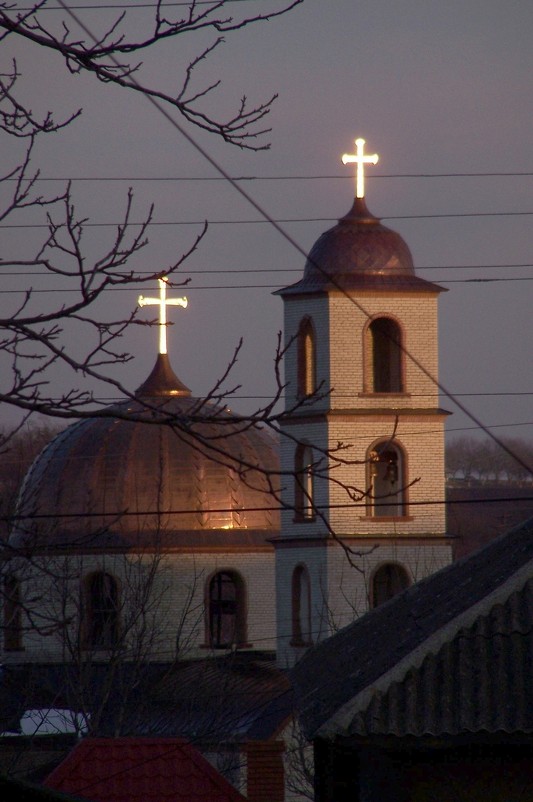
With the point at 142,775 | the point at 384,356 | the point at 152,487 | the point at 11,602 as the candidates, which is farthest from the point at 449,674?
the point at 152,487

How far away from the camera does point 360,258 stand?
44500mm

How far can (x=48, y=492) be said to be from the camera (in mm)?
52938

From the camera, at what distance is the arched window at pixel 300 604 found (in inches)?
1783

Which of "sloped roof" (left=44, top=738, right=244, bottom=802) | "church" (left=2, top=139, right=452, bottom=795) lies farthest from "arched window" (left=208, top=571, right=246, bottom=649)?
"sloped roof" (left=44, top=738, right=244, bottom=802)

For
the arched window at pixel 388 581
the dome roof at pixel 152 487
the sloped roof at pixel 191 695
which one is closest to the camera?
the sloped roof at pixel 191 695

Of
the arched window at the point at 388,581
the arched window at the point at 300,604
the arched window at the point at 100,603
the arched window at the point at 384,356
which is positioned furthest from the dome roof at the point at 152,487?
the arched window at the point at 388,581

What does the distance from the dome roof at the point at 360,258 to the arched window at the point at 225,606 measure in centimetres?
1091

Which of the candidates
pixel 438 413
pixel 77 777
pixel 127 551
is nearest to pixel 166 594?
pixel 127 551

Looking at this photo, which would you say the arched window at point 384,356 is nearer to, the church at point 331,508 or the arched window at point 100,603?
the church at point 331,508

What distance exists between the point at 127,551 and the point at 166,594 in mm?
1608

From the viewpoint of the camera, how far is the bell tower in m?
44.5

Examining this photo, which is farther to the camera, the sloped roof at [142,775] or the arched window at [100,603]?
the arched window at [100,603]

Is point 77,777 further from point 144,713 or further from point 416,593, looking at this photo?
point 144,713

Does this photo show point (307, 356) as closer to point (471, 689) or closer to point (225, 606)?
point (225, 606)
